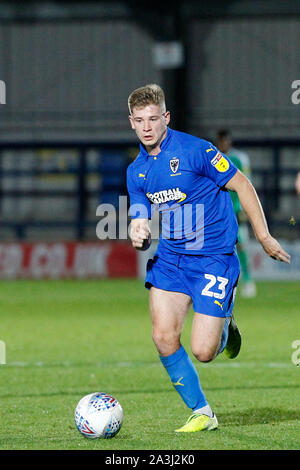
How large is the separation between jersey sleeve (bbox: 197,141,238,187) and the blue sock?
998 mm

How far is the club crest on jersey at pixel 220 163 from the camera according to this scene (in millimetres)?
5398

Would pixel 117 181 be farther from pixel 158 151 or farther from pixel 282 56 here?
pixel 158 151

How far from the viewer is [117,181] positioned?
78.5ft

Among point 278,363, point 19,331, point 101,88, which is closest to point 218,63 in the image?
point 101,88

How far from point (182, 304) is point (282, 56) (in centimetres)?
2076

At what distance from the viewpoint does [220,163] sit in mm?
5406

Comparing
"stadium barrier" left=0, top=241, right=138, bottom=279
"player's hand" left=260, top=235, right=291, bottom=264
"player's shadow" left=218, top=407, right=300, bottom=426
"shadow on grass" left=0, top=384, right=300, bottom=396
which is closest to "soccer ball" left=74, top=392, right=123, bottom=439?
"player's shadow" left=218, top=407, right=300, bottom=426

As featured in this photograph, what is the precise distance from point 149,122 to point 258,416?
6.17 feet

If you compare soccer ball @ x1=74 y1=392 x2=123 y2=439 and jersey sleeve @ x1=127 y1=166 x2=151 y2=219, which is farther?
jersey sleeve @ x1=127 y1=166 x2=151 y2=219

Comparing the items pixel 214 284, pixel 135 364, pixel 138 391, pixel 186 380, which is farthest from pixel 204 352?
pixel 135 364

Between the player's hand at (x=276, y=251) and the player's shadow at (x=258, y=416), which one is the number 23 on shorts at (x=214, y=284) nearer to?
the player's hand at (x=276, y=251)

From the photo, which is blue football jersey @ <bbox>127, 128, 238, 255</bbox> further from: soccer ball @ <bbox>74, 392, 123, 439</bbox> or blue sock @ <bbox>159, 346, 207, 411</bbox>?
soccer ball @ <bbox>74, 392, 123, 439</bbox>

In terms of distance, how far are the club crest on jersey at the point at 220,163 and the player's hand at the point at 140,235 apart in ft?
1.88

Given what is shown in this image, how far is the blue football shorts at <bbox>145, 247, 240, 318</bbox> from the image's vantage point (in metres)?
5.37
